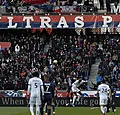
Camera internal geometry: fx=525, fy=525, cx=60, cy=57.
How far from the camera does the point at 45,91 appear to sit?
19.5 m

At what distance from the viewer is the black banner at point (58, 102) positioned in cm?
2948


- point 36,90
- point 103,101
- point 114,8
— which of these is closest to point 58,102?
point 103,101

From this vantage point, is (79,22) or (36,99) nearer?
(36,99)

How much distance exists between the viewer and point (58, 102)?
2967 cm

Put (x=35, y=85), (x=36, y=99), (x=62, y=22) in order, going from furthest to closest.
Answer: (x=62, y=22), (x=36, y=99), (x=35, y=85)

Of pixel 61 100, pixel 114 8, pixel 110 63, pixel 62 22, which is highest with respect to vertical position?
pixel 114 8

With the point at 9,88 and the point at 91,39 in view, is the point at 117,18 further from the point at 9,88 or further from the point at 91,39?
the point at 9,88

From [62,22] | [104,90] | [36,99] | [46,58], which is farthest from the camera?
[62,22]

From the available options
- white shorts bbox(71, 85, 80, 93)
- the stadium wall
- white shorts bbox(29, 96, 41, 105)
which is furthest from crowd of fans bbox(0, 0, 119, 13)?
white shorts bbox(29, 96, 41, 105)

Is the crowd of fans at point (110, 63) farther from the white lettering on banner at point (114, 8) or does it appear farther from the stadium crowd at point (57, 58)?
the white lettering on banner at point (114, 8)

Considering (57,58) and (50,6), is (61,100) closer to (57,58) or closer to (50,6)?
(57,58)

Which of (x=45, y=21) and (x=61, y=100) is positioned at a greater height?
(x=45, y=21)

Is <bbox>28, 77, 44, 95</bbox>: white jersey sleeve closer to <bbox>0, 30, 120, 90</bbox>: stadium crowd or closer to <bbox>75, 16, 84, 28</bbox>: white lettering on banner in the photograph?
<bbox>0, 30, 120, 90</bbox>: stadium crowd

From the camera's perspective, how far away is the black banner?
1161 inches
